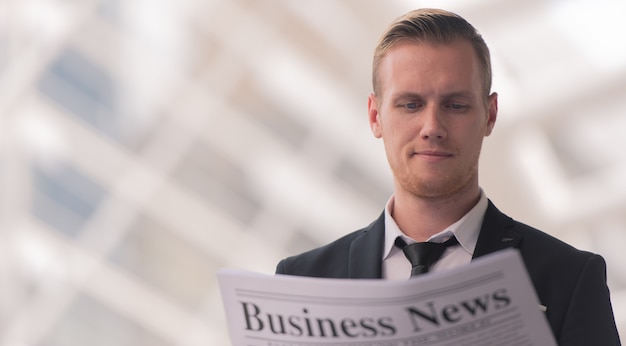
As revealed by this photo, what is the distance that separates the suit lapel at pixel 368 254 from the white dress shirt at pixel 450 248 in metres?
0.02

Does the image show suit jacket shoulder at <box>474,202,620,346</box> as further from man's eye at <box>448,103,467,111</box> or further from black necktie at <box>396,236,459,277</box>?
man's eye at <box>448,103,467,111</box>

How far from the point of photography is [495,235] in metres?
1.66

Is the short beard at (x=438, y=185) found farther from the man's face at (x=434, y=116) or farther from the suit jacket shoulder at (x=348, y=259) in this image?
the suit jacket shoulder at (x=348, y=259)

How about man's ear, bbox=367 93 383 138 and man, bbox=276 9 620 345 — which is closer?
man, bbox=276 9 620 345

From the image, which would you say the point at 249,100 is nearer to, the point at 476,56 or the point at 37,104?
the point at 37,104

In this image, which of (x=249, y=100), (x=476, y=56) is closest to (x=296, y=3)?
(x=249, y=100)

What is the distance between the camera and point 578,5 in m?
4.00

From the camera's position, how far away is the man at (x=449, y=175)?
61.4 inches

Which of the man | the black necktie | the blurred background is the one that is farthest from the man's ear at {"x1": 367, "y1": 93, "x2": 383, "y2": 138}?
the blurred background

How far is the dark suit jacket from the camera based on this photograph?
1513 millimetres

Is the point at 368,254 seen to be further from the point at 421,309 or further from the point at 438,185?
the point at 421,309

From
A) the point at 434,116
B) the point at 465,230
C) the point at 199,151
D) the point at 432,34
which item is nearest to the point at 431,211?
the point at 465,230

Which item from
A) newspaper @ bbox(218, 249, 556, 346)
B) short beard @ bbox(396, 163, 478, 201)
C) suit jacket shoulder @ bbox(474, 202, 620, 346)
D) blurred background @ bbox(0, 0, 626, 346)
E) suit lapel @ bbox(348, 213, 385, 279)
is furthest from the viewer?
blurred background @ bbox(0, 0, 626, 346)

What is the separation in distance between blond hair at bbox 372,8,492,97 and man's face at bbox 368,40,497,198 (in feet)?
0.05
